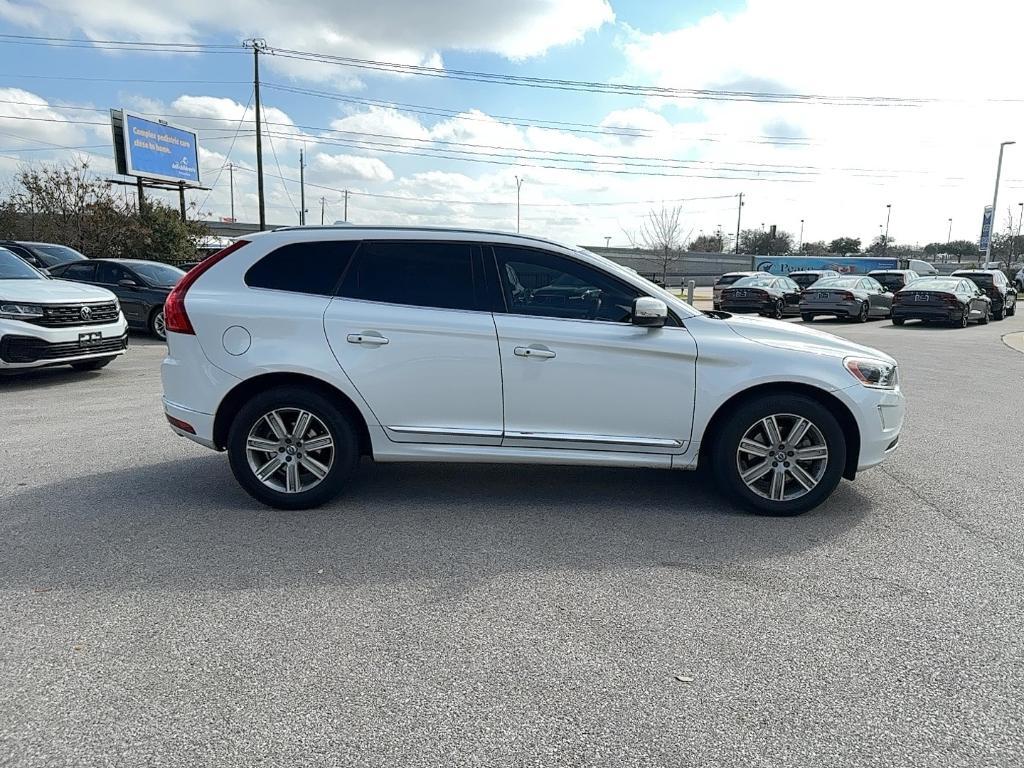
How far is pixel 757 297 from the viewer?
22.6 m

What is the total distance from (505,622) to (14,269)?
9.76 metres

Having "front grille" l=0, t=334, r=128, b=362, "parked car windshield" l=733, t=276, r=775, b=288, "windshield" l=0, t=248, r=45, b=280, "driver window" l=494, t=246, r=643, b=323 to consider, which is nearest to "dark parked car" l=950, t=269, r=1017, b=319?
"parked car windshield" l=733, t=276, r=775, b=288

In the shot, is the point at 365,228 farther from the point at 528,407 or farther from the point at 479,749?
the point at 479,749

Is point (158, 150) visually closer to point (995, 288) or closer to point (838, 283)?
point (838, 283)

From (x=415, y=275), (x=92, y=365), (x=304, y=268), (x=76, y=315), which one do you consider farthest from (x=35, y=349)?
(x=415, y=275)

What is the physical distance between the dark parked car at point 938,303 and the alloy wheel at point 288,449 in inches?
818

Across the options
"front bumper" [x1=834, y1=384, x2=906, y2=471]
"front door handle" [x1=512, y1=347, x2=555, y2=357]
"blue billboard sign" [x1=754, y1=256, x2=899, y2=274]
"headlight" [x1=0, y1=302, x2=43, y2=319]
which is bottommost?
"front bumper" [x1=834, y1=384, x2=906, y2=471]

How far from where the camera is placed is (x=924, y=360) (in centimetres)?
1310

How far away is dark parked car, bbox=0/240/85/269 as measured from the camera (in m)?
15.1

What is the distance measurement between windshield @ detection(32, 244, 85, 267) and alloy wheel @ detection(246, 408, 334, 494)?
1362cm

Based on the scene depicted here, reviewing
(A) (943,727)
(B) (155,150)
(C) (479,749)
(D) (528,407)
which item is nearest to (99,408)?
(D) (528,407)

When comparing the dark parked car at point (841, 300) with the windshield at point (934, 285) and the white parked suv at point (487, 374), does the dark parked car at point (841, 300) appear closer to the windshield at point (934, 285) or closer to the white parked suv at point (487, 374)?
the windshield at point (934, 285)

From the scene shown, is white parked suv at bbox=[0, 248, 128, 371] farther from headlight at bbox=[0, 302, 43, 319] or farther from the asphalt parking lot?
the asphalt parking lot

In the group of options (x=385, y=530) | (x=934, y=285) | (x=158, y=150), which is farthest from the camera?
(x=158, y=150)
